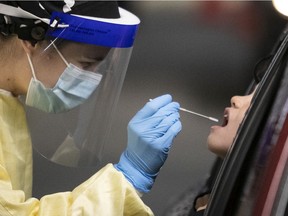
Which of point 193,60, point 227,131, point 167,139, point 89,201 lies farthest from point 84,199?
point 193,60

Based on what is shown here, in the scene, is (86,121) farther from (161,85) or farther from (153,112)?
(161,85)

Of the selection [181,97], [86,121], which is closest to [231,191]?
[86,121]

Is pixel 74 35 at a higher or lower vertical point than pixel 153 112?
higher

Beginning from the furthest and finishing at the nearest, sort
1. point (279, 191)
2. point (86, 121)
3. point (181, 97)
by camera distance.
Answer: point (181, 97), point (86, 121), point (279, 191)


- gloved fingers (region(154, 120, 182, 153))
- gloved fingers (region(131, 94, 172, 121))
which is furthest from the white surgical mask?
gloved fingers (region(154, 120, 182, 153))

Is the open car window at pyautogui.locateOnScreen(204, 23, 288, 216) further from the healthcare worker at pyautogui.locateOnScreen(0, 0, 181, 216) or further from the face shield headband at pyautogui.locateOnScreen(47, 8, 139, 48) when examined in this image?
the face shield headband at pyautogui.locateOnScreen(47, 8, 139, 48)

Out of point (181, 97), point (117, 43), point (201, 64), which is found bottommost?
point (181, 97)

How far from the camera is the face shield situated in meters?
1.27

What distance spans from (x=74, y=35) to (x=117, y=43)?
5.3 inches

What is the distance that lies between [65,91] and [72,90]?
23 millimetres

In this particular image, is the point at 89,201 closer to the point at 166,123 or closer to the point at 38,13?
the point at 166,123

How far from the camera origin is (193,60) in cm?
283

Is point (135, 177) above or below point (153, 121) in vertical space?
below

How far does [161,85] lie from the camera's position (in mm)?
2732
